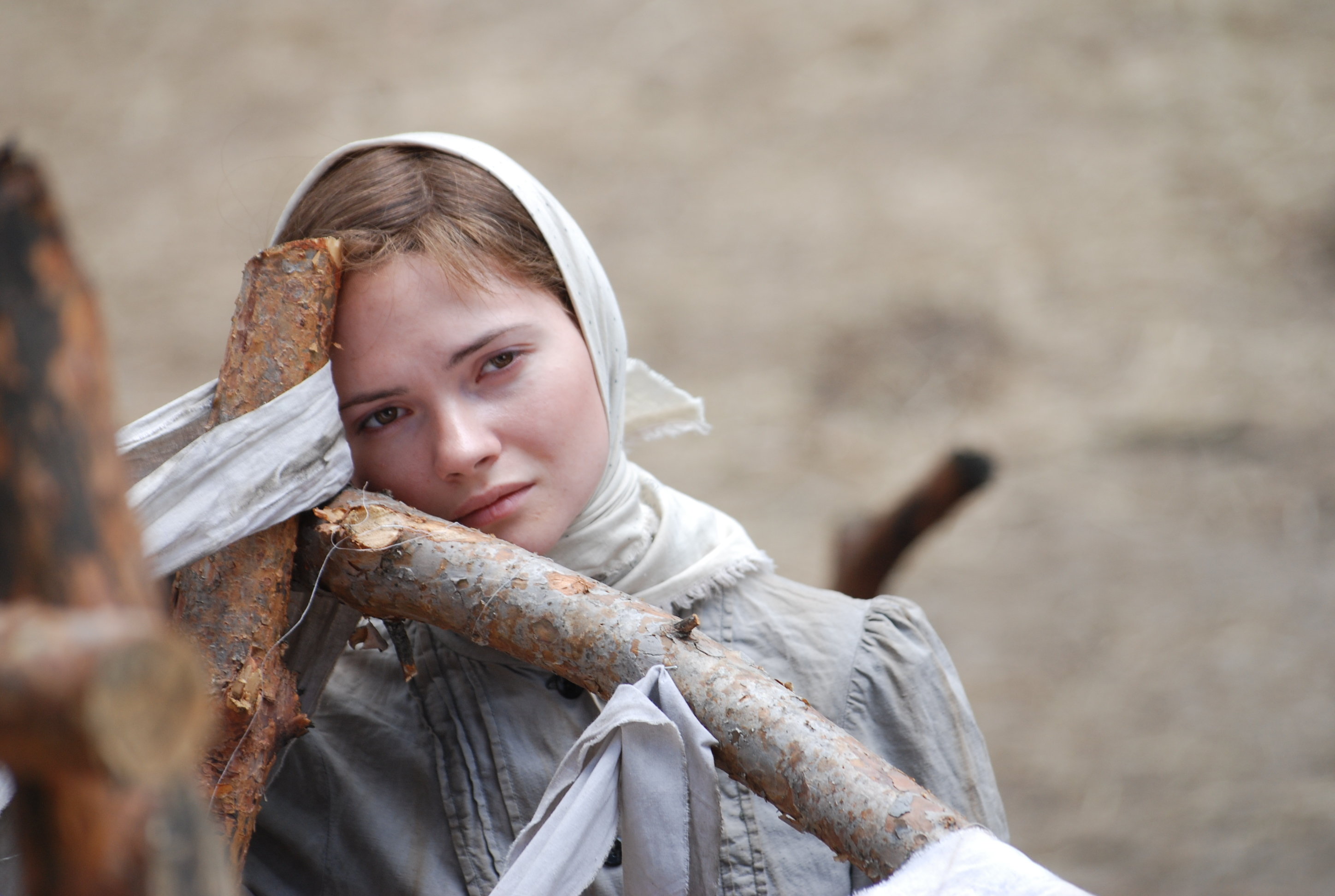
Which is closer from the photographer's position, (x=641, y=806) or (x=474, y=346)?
(x=641, y=806)

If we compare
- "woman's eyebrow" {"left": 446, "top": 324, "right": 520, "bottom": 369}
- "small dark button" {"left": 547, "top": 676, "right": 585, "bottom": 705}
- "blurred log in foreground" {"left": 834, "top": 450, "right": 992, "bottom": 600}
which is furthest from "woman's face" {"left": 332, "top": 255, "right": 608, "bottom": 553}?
"blurred log in foreground" {"left": 834, "top": 450, "right": 992, "bottom": 600}

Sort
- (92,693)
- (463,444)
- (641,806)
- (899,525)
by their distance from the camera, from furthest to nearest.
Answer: (899,525) < (463,444) < (641,806) < (92,693)

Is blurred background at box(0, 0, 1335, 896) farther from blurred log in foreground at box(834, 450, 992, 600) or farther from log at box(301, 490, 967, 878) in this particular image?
log at box(301, 490, 967, 878)

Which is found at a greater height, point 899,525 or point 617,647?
point 617,647

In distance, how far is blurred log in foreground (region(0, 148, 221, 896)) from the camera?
0.31m

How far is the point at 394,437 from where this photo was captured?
92 cm

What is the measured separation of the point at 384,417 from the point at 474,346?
10cm

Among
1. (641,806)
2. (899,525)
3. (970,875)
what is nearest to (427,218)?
(641,806)

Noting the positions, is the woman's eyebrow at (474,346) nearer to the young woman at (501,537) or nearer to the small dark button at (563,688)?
the young woman at (501,537)

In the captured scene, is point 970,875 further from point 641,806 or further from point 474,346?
point 474,346

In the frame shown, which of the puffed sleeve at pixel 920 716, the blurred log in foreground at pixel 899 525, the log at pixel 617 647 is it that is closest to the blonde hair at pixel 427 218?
the log at pixel 617 647

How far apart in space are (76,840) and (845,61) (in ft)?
14.0

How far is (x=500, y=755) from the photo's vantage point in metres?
0.97

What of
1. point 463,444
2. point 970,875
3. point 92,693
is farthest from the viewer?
point 463,444
